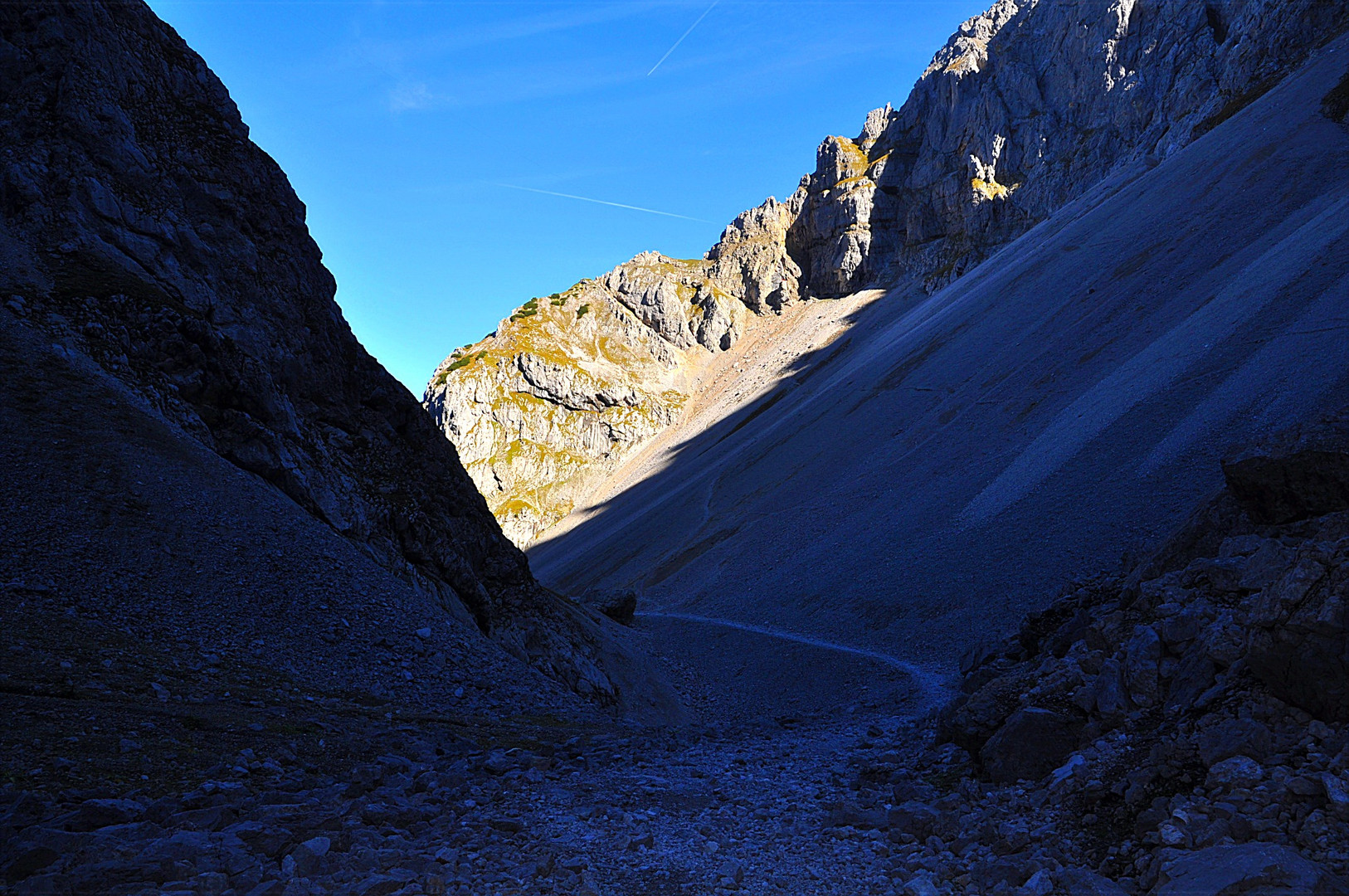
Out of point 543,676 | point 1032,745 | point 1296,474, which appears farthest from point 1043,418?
point 1032,745

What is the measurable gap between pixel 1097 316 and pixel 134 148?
148ft

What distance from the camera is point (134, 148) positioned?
74.8 feet

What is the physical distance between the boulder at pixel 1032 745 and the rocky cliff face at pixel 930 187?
74976 mm

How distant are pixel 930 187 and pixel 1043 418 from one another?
9346 centimetres

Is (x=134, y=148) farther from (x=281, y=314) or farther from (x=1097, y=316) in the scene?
(x=1097, y=316)

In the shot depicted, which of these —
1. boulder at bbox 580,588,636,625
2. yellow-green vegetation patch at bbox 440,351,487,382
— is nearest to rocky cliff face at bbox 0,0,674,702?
boulder at bbox 580,588,636,625

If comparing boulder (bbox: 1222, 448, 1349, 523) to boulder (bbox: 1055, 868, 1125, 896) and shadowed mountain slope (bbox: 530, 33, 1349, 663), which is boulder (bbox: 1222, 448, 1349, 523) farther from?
shadowed mountain slope (bbox: 530, 33, 1349, 663)

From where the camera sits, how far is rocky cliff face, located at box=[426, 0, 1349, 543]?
273 ft

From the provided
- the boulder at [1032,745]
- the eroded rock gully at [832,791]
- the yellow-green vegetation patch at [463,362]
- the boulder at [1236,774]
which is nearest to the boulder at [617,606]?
the eroded rock gully at [832,791]

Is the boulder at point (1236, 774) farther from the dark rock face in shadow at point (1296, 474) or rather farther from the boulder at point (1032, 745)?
the dark rock face in shadow at point (1296, 474)

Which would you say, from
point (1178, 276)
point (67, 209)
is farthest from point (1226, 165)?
point (67, 209)

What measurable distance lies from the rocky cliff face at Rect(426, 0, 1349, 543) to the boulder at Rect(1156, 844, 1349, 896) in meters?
78.2

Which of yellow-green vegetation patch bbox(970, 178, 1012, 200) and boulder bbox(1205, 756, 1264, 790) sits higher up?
yellow-green vegetation patch bbox(970, 178, 1012, 200)

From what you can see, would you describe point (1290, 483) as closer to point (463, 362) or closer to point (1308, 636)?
point (1308, 636)
